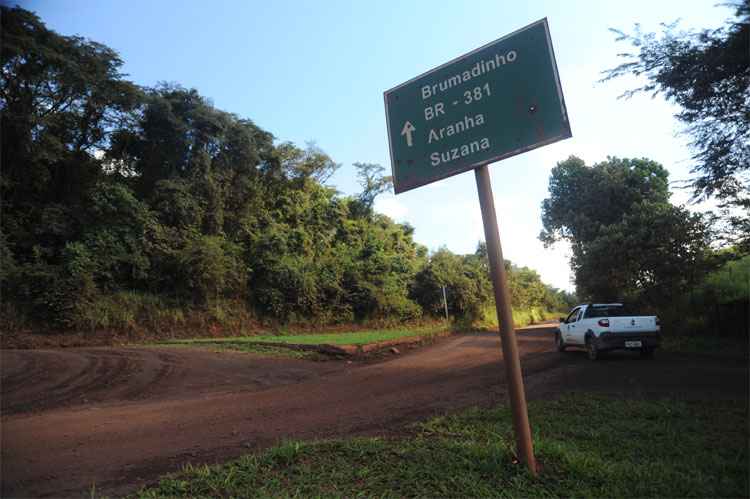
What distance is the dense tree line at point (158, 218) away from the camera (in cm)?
1809

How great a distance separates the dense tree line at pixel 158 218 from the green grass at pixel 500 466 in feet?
55.0

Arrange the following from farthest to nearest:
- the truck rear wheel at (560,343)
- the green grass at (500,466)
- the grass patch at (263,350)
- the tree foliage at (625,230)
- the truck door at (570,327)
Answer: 1. the tree foliage at (625,230)
2. the truck rear wheel at (560,343)
3. the grass patch at (263,350)
4. the truck door at (570,327)
5. the green grass at (500,466)

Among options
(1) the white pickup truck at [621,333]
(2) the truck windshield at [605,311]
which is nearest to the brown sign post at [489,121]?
(1) the white pickup truck at [621,333]

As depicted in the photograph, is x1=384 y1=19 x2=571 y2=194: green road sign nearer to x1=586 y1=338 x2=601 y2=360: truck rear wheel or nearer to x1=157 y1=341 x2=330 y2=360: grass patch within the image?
x1=586 y1=338 x2=601 y2=360: truck rear wheel

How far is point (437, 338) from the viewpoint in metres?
22.0

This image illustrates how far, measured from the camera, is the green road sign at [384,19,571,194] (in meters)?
3.67

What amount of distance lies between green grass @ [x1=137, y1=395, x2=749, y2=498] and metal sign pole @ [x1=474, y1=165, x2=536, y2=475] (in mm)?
221

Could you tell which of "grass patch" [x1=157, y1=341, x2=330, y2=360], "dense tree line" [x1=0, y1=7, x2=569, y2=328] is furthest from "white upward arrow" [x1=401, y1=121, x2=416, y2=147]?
"dense tree line" [x1=0, y1=7, x2=569, y2=328]

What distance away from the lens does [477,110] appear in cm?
397

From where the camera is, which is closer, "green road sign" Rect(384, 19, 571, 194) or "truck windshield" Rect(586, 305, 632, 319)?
"green road sign" Rect(384, 19, 571, 194)

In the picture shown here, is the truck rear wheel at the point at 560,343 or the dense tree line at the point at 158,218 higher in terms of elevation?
the dense tree line at the point at 158,218

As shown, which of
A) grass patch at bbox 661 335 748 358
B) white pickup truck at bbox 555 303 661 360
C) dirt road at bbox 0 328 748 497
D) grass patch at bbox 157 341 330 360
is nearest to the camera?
dirt road at bbox 0 328 748 497

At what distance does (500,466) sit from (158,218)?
71.4 ft

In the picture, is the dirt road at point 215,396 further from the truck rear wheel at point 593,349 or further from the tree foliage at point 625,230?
the tree foliage at point 625,230
